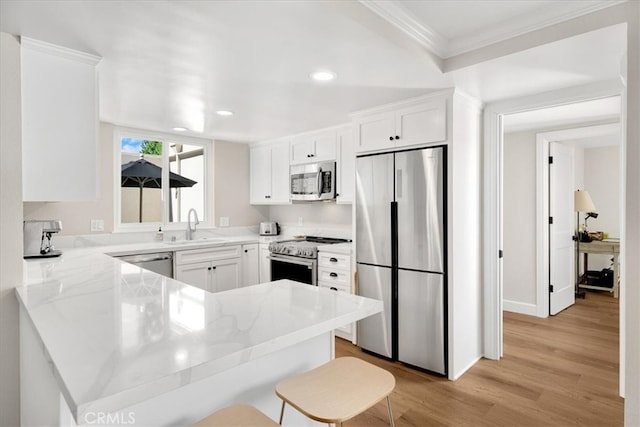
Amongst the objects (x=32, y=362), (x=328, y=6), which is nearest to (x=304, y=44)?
(x=328, y=6)

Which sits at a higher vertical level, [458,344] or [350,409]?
[350,409]

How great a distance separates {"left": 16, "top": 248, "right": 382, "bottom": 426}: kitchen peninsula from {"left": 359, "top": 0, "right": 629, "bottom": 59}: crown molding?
1.44 metres

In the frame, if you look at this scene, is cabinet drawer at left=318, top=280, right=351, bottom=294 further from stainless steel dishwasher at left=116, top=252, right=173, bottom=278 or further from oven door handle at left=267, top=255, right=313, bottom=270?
stainless steel dishwasher at left=116, top=252, right=173, bottom=278

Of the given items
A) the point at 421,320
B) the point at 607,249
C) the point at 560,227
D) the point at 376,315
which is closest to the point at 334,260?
the point at 376,315

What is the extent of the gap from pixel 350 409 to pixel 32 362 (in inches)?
51.3

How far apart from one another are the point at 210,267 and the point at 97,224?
121 cm

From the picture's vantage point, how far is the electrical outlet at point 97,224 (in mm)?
3590

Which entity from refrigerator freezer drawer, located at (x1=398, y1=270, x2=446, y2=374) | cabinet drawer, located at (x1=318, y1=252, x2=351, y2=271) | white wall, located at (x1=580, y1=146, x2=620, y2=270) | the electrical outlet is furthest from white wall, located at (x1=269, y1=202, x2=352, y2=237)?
white wall, located at (x1=580, y1=146, x2=620, y2=270)

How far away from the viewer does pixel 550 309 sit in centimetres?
410

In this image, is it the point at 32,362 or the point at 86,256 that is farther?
the point at 86,256

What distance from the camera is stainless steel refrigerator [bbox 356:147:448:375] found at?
2.70 meters

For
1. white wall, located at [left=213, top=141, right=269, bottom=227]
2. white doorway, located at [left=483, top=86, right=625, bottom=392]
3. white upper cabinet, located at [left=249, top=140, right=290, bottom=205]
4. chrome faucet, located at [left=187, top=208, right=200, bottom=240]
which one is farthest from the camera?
white wall, located at [left=213, top=141, right=269, bottom=227]

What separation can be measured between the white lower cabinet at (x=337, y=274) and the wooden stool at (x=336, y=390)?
1887 millimetres

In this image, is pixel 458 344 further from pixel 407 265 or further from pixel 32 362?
pixel 32 362
